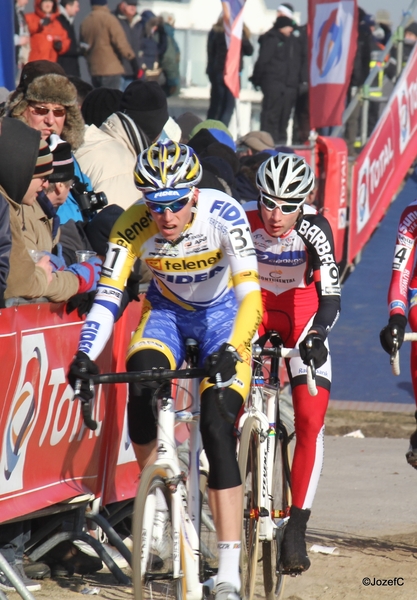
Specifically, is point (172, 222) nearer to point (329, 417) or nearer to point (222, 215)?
point (222, 215)

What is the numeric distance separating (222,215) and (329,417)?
6.23 metres

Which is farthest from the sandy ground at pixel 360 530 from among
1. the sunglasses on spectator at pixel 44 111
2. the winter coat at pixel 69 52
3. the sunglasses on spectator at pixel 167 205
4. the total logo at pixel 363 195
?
the winter coat at pixel 69 52

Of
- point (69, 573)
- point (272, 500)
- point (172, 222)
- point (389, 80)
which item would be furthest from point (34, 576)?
point (389, 80)

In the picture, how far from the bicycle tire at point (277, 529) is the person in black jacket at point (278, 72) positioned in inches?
371

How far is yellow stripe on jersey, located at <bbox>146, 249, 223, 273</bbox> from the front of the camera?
4.96 metres

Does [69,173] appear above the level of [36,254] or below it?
above

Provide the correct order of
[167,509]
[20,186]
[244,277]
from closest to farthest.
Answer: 1. [167,509]
2. [244,277]
3. [20,186]

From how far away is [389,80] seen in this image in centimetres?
1507

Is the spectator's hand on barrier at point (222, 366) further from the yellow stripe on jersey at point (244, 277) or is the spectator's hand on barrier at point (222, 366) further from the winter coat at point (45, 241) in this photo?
the winter coat at point (45, 241)

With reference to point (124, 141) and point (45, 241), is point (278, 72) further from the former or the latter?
point (45, 241)

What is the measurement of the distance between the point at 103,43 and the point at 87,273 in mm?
8642

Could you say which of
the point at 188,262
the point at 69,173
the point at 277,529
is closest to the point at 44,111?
the point at 69,173

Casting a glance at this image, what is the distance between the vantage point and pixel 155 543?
4145 millimetres

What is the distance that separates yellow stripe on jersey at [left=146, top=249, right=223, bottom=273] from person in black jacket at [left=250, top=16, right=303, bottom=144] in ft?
32.1
